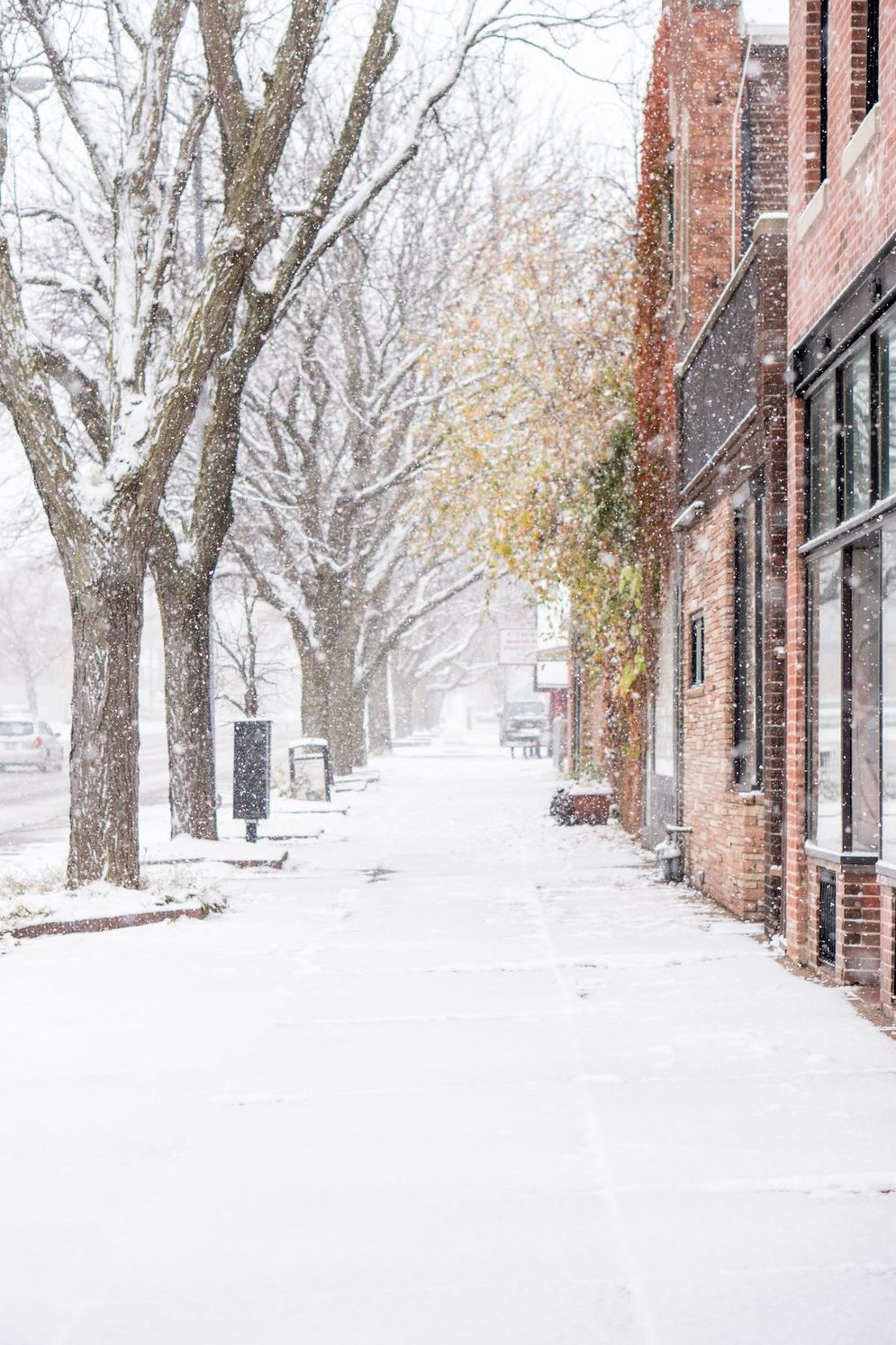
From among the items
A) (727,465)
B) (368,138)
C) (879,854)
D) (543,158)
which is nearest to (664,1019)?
(879,854)

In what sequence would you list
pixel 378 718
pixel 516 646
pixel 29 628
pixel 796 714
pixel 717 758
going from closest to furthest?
pixel 796 714 → pixel 717 758 → pixel 378 718 → pixel 516 646 → pixel 29 628

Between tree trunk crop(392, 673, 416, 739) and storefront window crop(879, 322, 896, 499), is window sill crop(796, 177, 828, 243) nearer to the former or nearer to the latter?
storefront window crop(879, 322, 896, 499)

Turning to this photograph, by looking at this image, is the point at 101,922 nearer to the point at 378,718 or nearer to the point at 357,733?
the point at 357,733

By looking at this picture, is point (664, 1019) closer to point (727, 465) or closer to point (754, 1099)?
point (754, 1099)

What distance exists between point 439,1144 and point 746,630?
7.78 m

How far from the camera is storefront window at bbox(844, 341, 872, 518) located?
8.34 m

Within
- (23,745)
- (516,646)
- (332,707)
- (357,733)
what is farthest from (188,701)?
(516,646)

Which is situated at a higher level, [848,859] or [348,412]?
[348,412]

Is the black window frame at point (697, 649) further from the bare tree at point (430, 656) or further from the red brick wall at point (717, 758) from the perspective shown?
the bare tree at point (430, 656)

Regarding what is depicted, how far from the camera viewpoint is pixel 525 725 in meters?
52.9

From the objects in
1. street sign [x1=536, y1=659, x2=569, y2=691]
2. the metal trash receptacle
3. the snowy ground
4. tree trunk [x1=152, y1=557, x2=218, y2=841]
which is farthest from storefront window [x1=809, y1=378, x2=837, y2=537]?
street sign [x1=536, y1=659, x2=569, y2=691]

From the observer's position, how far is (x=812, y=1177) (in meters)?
5.12

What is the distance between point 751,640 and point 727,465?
1526mm

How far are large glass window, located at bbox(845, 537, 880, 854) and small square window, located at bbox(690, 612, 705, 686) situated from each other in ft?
19.1
